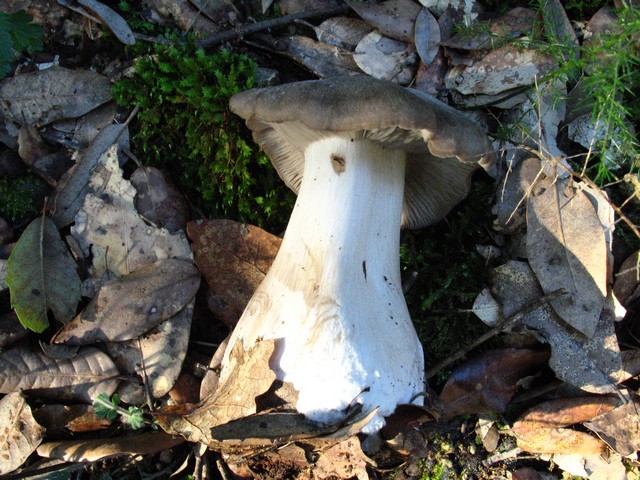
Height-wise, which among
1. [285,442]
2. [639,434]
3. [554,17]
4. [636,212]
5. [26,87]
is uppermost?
[554,17]

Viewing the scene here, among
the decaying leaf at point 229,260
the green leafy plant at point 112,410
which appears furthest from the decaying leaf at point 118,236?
the green leafy plant at point 112,410

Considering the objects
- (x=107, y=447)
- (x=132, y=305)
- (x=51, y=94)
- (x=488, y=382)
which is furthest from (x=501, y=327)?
(x=51, y=94)

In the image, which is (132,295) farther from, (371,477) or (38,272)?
(371,477)

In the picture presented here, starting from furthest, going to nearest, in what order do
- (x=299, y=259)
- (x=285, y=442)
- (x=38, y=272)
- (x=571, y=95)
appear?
(x=571, y=95), (x=38, y=272), (x=299, y=259), (x=285, y=442)

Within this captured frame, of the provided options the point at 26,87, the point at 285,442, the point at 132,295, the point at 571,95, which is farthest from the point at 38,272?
the point at 571,95

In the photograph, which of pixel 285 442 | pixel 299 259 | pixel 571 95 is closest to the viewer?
pixel 285 442

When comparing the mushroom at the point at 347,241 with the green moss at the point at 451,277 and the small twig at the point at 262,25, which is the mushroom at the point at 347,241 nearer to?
the green moss at the point at 451,277

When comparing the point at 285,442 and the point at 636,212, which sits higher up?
the point at 636,212

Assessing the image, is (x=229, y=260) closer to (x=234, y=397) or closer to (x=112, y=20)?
(x=234, y=397)
